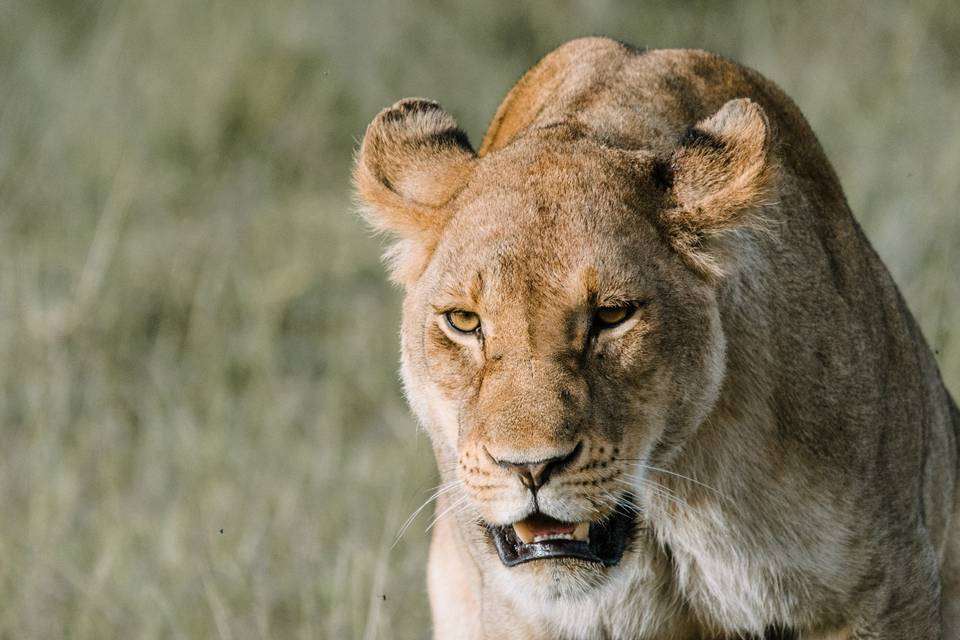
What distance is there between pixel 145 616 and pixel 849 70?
5368 millimetres

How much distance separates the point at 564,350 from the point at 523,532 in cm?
38

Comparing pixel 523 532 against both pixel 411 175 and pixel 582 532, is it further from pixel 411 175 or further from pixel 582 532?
pixel 411 175

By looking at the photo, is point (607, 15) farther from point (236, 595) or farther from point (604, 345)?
point (604, 345)

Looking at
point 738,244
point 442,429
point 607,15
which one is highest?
point 607,15

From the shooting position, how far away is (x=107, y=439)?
6.87m

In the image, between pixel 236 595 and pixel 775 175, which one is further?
pixel 236 595

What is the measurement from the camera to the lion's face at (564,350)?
3.10 metres

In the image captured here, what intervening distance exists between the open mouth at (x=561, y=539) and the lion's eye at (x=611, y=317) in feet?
1.19

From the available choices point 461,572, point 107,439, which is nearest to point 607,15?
point 107,439

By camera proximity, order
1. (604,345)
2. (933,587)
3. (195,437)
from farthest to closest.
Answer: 1. (195,437)
2. (933,587)
3. (604,345)

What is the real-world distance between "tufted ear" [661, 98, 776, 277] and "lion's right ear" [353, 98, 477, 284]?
0.56 metres

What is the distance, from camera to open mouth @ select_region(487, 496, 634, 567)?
10.6 feet

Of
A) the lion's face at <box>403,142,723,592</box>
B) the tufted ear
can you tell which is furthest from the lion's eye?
the tufted ear

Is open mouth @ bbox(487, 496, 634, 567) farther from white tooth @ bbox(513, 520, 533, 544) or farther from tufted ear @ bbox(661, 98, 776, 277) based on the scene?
tufted ear @ bbox(661, 98, 776, 277)
